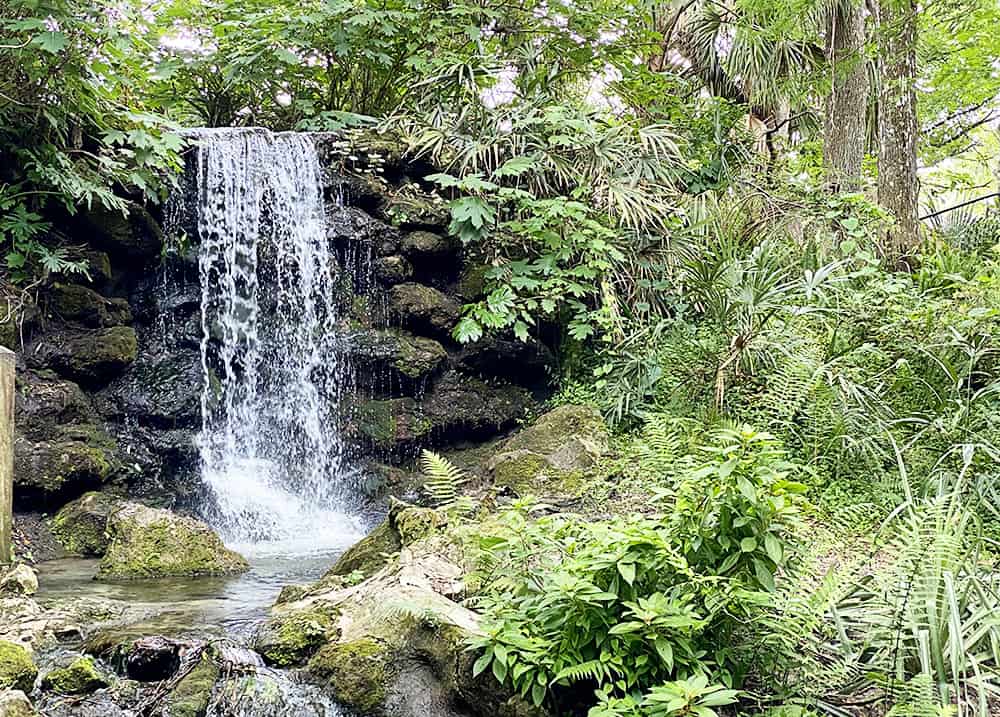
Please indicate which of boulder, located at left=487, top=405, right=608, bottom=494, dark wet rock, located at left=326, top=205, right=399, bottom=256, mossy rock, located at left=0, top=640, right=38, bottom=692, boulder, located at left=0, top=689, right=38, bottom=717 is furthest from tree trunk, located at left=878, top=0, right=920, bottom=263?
boulder, located at left=0, top=689, right=38, bottom=717

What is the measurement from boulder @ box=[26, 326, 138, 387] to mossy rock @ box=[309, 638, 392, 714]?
4.68m

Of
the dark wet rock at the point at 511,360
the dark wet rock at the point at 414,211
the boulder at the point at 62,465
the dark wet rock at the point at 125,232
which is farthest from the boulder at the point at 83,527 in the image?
the dark wet rock at the point at 414,211

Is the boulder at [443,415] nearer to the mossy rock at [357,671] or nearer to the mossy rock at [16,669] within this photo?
the mossy rock at [357,671]

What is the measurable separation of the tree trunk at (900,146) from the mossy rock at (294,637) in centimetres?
734

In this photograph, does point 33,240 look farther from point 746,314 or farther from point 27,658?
→ point 746,314

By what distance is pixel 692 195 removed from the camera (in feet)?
33.2

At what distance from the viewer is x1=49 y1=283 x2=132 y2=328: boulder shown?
743cm

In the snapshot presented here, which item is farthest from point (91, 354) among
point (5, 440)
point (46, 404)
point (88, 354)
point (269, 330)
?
point (5, 440)

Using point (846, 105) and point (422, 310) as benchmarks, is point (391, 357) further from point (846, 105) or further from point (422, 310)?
point (846, 105)

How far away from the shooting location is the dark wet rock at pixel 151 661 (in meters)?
3.79

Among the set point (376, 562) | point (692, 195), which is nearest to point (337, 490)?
point (376, 562)

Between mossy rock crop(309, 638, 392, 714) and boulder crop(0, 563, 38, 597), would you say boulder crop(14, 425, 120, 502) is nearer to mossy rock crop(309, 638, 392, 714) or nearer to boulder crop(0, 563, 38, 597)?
boulder crop(0, 563, 38, 597)

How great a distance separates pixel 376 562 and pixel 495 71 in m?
6.31

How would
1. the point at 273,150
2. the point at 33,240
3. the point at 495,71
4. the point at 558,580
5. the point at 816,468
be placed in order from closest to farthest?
the point at 558,580 < the point at 816,468 < the point at 33,240 < the point at 273,150 < the point at 495,71
